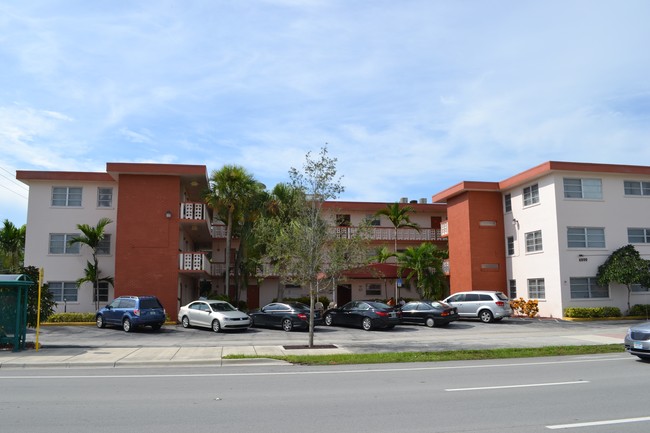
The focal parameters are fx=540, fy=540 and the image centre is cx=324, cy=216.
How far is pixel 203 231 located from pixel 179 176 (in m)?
6.53

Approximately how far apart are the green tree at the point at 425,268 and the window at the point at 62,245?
19.6 metres

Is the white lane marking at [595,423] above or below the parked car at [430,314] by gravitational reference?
below

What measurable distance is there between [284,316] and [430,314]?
726 centimetres

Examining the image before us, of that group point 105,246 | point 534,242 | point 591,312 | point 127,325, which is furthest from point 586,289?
point 105,246

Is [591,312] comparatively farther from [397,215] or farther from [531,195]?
[397,215]

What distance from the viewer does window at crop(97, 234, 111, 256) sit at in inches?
1216

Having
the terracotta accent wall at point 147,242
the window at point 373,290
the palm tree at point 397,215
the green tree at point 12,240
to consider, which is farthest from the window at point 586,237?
the green tree at point 12,240

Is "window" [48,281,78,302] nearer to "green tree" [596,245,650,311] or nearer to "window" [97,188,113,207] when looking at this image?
"window" [97,188,113,207]

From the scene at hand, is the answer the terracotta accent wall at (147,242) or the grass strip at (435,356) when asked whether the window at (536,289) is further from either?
the terracotta accent wall at (147,242)

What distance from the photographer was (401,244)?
4100cm

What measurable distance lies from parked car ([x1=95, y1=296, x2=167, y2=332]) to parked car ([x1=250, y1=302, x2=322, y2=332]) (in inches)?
180

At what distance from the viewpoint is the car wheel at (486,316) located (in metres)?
28.2

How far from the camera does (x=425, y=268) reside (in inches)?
1352

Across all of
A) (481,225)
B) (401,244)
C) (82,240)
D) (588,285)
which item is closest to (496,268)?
(481,225)
